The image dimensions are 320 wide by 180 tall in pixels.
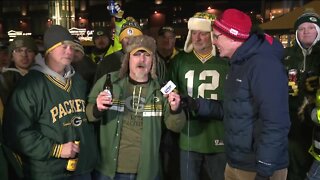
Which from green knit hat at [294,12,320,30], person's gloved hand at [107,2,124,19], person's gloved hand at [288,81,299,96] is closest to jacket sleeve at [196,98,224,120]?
person's gloved hand at [288,81,299,96]

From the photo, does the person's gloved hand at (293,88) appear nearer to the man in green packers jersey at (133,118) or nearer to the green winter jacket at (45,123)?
the man in green packers jersey at (133,118)

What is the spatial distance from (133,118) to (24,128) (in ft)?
3.18

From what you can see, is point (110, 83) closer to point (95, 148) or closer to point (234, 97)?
point (95, 148)

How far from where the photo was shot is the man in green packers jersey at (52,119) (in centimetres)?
310

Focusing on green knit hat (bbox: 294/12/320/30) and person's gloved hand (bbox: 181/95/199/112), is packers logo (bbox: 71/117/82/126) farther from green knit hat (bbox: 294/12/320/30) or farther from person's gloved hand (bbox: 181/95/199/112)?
green knit hat (bbox: 294/12/320/30)

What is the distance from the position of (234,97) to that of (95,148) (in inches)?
53.8

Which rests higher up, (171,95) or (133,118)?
(171,95)

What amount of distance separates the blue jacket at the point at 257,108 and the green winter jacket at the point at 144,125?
59 cm

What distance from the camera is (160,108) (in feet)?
11.8

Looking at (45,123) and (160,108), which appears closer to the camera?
(45,123)

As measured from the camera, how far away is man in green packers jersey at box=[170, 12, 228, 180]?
14.0ft

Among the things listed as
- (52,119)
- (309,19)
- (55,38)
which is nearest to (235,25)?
(55,38)

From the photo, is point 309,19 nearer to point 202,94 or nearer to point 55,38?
point 202,94

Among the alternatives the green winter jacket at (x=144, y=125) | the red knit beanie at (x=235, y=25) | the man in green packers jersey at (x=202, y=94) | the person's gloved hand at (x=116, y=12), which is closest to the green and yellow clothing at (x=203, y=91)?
the man in green packers jersey at (x=202, y=94)
